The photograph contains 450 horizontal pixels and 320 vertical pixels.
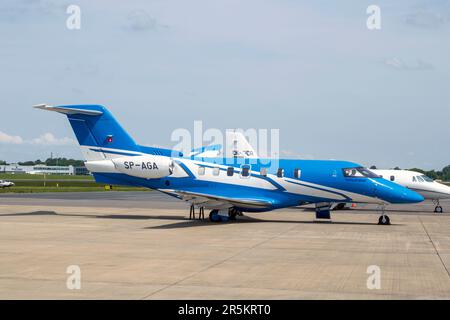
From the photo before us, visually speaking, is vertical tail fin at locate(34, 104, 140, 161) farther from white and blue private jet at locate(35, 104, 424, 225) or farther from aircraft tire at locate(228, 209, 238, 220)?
aircraft tire at locate(228, 209, 238, 220)

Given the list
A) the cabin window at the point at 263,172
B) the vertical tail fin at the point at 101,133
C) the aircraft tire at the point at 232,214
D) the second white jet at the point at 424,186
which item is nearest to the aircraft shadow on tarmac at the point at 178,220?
the aircraft tire at the point at 232,214

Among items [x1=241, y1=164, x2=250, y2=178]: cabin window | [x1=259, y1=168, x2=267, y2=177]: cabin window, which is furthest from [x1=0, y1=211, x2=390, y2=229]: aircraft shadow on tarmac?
[x1=259, y1=168, x2=267, y2=177]: cabin window

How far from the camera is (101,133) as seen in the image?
1121 inches

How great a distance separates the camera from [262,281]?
12422mm

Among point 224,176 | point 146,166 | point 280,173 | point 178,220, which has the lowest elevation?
point 178,220

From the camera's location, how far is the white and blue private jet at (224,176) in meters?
26.4

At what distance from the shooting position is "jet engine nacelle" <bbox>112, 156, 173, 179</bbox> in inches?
1073

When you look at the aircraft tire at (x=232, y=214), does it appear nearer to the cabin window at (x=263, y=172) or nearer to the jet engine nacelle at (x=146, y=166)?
the cabin window at (x=263, y=172)

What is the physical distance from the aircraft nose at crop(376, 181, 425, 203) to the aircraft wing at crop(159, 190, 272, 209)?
15.5ft

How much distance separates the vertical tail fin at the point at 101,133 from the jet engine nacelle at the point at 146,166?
1.05 m

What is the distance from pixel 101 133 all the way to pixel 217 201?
6504mm

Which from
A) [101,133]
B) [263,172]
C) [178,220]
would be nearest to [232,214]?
[178,220]

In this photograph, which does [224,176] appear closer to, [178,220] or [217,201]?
[217,201]
